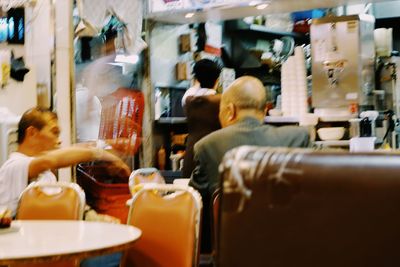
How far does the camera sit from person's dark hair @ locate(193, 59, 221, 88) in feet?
17.8

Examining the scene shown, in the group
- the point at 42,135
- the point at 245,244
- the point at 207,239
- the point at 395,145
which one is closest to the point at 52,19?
the point at 42,135

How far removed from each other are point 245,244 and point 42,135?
3.28 meters

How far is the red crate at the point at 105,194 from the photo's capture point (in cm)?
600

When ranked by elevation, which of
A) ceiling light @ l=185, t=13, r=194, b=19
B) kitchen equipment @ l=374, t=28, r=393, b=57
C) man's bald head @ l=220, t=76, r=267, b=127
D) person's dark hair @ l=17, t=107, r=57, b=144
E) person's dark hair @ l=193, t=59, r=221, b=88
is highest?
ceiling light @ l=185, t=13, r=194, b=19

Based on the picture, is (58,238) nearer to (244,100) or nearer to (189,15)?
(244,100)

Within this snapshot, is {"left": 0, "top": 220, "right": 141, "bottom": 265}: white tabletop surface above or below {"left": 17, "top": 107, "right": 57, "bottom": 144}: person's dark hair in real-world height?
below

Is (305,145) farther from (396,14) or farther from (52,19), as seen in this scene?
(396,14)

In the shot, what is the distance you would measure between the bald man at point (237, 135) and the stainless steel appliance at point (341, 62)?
235 centimetres

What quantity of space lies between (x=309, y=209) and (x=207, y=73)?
14.5 feet

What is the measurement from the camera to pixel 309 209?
3.64ft

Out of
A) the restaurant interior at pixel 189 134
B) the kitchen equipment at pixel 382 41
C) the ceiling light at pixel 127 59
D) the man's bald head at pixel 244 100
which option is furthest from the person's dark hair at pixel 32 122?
the kitchen equipment at pixel 382 41

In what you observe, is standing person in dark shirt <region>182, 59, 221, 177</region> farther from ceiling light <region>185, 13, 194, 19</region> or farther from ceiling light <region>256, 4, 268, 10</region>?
ceiling light <region>185, 13, 194, 19</region>

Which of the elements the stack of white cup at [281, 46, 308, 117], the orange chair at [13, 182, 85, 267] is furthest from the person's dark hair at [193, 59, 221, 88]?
the orange chair at [13, 182, 85, 267]

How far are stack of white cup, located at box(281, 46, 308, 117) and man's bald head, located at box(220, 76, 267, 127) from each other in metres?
2.26
